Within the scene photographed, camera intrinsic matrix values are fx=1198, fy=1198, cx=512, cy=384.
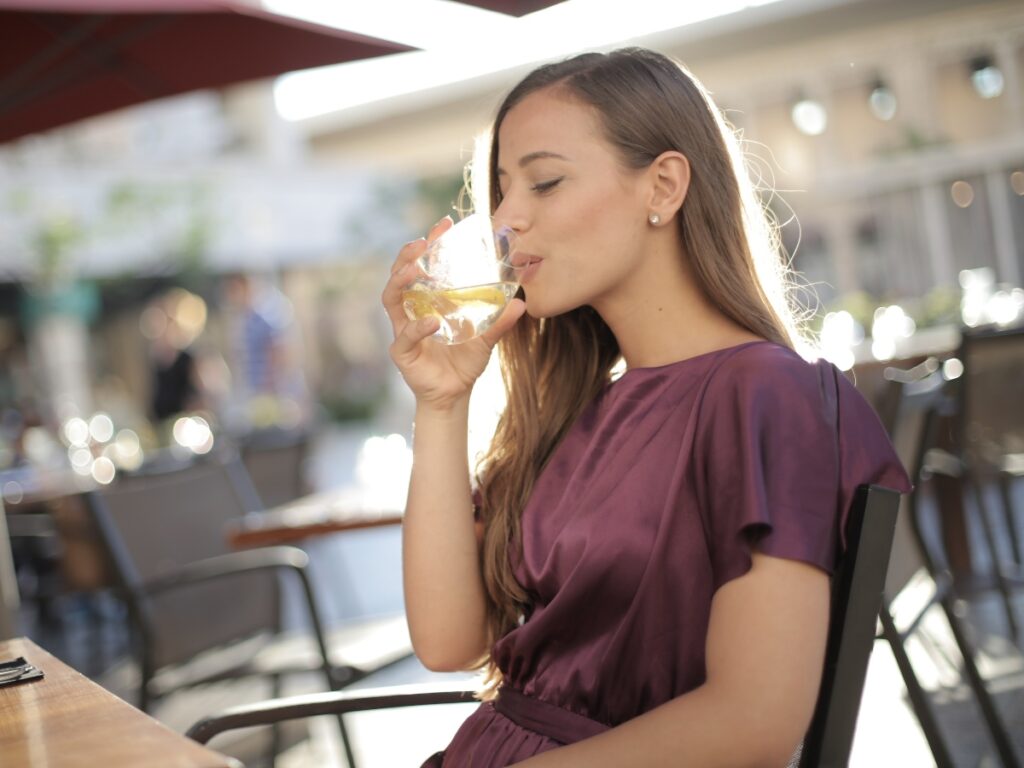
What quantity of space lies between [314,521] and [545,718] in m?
2.18

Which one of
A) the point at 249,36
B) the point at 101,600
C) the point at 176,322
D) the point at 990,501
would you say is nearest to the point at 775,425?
the point at 990,501

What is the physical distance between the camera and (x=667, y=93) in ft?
5.37

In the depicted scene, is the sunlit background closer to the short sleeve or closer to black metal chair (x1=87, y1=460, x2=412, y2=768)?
black metal chair (x1=87, y1=460, x2=412, y2=768)

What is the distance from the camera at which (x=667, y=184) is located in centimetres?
160

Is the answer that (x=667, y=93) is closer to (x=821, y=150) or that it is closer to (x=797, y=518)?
(x=797, y=518)

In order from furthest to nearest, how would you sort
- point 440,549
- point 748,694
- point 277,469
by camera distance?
point 277,469, point 440,549, point 748,694

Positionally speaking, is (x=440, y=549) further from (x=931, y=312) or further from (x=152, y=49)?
(x=931, y=312)

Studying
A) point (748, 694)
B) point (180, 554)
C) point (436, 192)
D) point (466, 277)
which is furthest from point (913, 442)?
point (436, 192)

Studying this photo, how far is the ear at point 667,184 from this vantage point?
1.60m

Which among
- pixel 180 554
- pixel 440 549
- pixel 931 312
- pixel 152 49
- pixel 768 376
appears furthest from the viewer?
pixel 931 312

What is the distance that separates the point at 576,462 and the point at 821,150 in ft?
38.5

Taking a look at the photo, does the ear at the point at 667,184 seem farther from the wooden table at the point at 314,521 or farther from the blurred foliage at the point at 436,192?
the blurred foliage at the point at 436,192

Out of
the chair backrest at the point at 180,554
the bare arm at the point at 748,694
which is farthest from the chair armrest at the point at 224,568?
the bare arm at the point at 748,694

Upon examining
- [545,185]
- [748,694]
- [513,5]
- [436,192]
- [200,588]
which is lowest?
[200,588]
